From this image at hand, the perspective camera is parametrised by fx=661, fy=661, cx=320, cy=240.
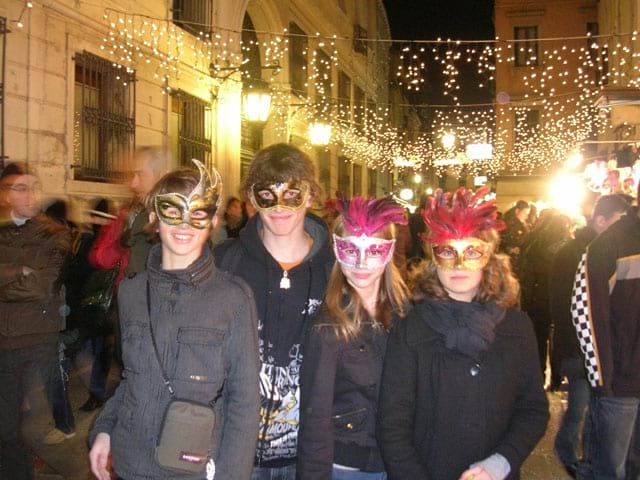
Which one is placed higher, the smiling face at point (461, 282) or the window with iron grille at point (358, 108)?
the window with iron grille at point (358, 108)

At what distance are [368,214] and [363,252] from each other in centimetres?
19

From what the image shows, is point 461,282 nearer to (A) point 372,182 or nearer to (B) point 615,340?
(B) point 615,340

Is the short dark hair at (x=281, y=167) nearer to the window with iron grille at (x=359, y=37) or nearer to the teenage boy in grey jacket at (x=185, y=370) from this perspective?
the teenage boy in grey jacket at (x=185, y=370)

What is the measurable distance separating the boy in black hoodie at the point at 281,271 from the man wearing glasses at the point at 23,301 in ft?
6.17

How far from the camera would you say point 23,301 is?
14.6 ft

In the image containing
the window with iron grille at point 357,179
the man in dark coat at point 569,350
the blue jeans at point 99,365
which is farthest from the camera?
the window with iron grille at point 357,179

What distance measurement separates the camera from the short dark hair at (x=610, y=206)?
15.9ft

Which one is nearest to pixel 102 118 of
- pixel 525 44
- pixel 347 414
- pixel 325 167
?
pixel 347 414

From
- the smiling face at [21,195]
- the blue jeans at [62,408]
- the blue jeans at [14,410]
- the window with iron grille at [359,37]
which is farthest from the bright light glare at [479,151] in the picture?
the blue jeans at [14,410]

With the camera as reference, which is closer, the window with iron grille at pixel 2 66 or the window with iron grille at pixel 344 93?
the window with iron grille at pixel 2 66

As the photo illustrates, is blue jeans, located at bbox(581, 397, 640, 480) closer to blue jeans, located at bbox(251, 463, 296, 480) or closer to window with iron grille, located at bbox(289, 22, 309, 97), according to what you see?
blue jeans, located at bbox(251, 463, 296, 480)

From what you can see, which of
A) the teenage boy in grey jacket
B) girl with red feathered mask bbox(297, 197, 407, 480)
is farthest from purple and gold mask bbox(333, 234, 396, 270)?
the teenage boy in grey jacket

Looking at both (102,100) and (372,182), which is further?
(372,182)

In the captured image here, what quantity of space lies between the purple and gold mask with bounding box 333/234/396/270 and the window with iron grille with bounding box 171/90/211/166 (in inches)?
392
